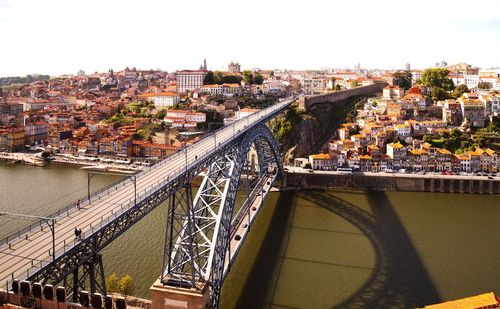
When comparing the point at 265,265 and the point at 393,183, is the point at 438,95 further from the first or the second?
the point at 265,265

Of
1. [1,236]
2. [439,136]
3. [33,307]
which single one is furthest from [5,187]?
[439,136]

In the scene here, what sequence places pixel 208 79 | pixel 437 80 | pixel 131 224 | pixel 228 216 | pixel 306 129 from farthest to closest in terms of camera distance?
1. pixel 208 79
2. pixel 437 80
3. pixel 306 129
4. pixel 228 216
5. pixel 131 224

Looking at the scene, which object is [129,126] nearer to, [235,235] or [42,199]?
A: [42,199]

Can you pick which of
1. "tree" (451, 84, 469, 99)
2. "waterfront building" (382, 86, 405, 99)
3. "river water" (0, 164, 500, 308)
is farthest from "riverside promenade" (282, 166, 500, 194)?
"waterfront building" (382, 86, 405, 99)

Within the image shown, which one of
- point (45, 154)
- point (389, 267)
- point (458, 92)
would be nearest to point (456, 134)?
point (458, 92)

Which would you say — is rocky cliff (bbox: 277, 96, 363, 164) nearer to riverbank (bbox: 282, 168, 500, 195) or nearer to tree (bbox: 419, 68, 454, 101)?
riverbank (bbox: 282, 168, 500, 195)

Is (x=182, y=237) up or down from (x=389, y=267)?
up
